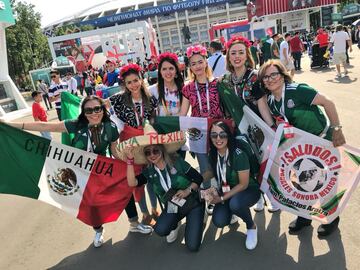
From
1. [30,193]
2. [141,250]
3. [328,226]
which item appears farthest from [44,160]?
[328,226]

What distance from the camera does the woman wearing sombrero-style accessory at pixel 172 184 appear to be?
11.5 ft

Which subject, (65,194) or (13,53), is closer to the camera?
(65,194)

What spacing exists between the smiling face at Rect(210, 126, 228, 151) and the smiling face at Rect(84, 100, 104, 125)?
1230 millimetres

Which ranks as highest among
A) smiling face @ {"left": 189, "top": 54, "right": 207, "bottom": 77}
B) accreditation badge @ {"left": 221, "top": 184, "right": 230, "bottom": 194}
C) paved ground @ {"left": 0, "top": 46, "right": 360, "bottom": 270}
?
smiling face @ {"left": 189, "top": 54, "right": 207, "bottom": 77}

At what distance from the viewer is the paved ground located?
3.15 metres

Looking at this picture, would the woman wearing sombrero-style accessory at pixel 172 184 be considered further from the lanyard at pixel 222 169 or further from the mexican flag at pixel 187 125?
the mexican flag at pixel 187 125

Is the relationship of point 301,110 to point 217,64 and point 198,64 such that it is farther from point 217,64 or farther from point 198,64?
point 217,64

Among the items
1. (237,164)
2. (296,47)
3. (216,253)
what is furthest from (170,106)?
(296,47)

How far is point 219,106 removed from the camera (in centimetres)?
379

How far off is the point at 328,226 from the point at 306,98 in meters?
1.29

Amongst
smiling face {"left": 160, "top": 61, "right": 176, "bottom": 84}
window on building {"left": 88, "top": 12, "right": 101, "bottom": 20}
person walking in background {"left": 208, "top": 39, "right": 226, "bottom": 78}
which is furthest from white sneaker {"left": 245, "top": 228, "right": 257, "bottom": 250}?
window on building {"left": 88, "top": 12, "right": 101, "bottom": 20}

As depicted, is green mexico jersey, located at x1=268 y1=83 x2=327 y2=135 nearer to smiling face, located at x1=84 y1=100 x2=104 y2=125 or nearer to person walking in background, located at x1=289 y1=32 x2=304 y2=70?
smiling face, located at x1=84 y1=100 x2=104 y2=125

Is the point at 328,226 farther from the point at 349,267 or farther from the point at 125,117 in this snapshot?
the point at 125,117

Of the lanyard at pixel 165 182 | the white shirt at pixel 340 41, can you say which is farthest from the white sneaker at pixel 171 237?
the white shirt at pixel 340 41
